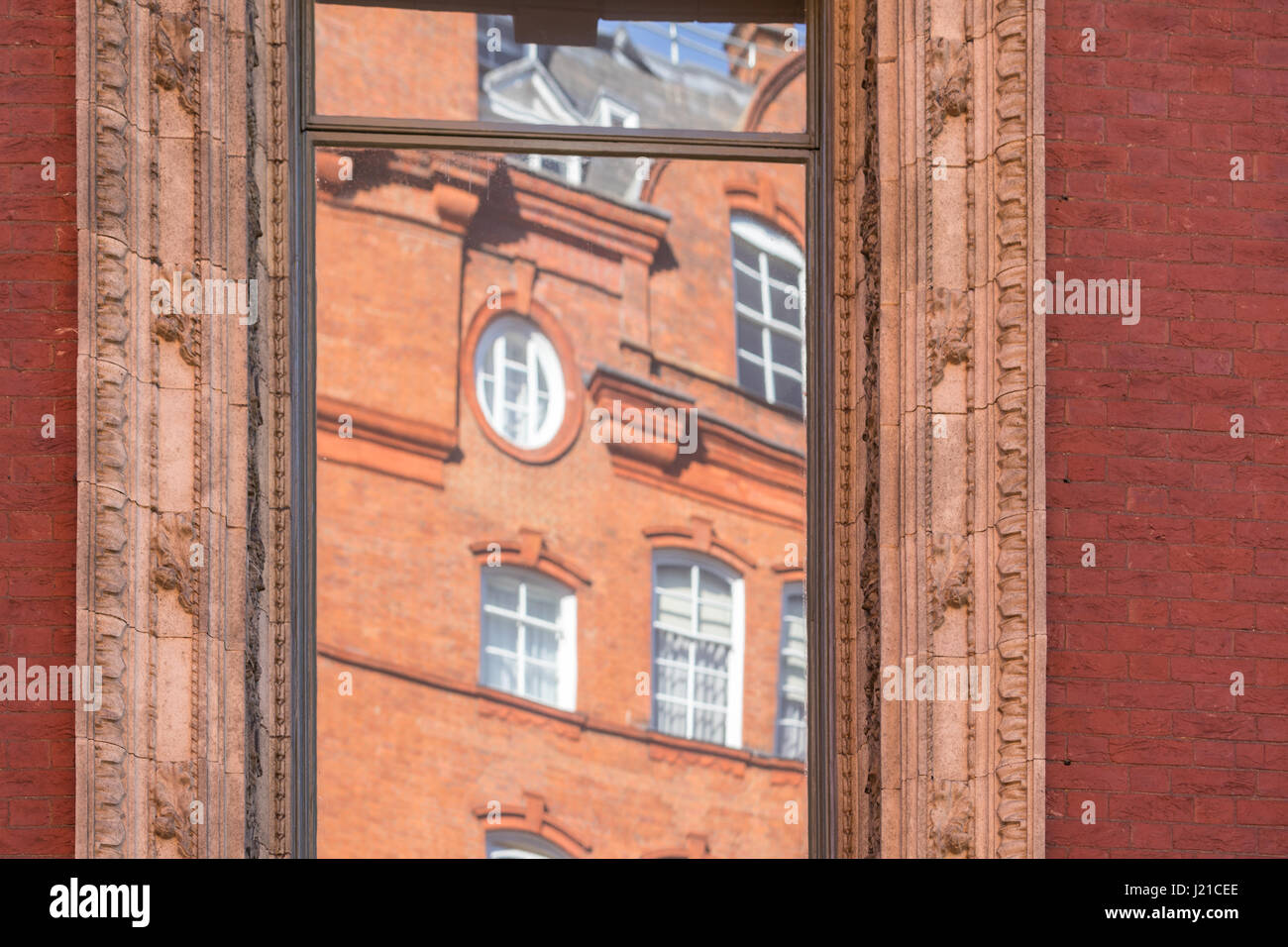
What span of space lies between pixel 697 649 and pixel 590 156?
2.05 m

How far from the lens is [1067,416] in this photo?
305 inches

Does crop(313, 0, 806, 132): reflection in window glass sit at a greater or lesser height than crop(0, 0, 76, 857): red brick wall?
greater

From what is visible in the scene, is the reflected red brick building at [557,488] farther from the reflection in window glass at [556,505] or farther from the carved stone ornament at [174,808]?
the carved stone ornament at [174,808]

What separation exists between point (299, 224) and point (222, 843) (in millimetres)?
2479

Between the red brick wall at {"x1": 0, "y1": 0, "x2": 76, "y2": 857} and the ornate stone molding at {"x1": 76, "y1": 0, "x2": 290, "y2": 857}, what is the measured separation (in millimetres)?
171

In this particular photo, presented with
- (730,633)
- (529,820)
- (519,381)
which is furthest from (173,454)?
(730,633)

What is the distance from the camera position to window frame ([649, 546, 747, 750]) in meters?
8.07

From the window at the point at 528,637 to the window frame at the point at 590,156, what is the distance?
0.69 metres

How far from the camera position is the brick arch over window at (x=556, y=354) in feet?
26.8

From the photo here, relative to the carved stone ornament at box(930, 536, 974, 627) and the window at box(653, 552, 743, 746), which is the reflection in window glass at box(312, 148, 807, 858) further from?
the carved stone ornament at box(930, 536, 974, 627)

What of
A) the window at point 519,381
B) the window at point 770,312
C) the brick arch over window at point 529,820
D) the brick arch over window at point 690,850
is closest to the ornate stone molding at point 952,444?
the window at point 770,312

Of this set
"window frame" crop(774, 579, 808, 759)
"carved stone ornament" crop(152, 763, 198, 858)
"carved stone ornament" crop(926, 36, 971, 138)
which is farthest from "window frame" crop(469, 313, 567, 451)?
"carved stone ornament" crop(152, 763, 198, 858)

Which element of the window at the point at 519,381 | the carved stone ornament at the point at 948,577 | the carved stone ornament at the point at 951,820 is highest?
the window at the point at 519,381

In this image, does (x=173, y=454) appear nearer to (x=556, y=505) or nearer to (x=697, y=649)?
(x=556, y=505)
